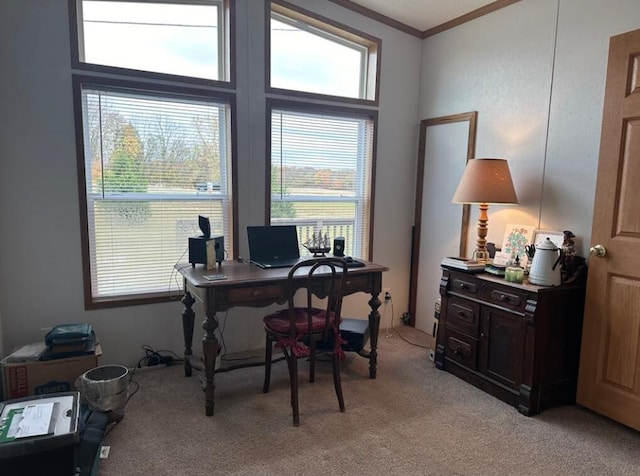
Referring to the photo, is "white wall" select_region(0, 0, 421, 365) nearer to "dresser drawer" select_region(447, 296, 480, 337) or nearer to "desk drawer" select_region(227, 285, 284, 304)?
"desk drawer" select_region(227, 285, 284, 304)

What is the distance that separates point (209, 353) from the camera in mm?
2438

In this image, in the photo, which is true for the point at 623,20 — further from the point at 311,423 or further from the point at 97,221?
the point at 97,221

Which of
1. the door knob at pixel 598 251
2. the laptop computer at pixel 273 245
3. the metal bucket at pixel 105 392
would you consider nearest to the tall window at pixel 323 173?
the laptop computer at pixel 273 245

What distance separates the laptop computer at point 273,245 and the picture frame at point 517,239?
62.0 inches

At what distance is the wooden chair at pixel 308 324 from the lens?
2.42 metres

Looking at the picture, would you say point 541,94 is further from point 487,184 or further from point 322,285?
point 322,285

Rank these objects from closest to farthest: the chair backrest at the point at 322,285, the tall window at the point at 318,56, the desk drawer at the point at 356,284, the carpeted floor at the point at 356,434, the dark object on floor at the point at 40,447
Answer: the dark object on floor at the point at 40,447 < the carpeted floor at the point at 356,434 < the chair backrest at the point at 322,285 < the desk drawer at the point at 356,284 < the tall window at the point at 318,56

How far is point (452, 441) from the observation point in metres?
2.26

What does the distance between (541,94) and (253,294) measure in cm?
240

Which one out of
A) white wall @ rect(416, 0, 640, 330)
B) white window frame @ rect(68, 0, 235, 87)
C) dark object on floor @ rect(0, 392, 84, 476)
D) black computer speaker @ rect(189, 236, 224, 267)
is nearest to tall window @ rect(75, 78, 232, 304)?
white window frame @ rect(68, 0, 235, 87)

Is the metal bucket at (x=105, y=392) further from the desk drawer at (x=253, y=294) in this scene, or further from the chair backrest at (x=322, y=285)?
the chair backrest at (x=322, y=285)

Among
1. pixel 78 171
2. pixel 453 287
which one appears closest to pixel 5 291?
pixel 78 171

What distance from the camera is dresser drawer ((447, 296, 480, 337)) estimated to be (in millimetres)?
2887

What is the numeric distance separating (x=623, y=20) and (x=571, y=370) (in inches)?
84.4
